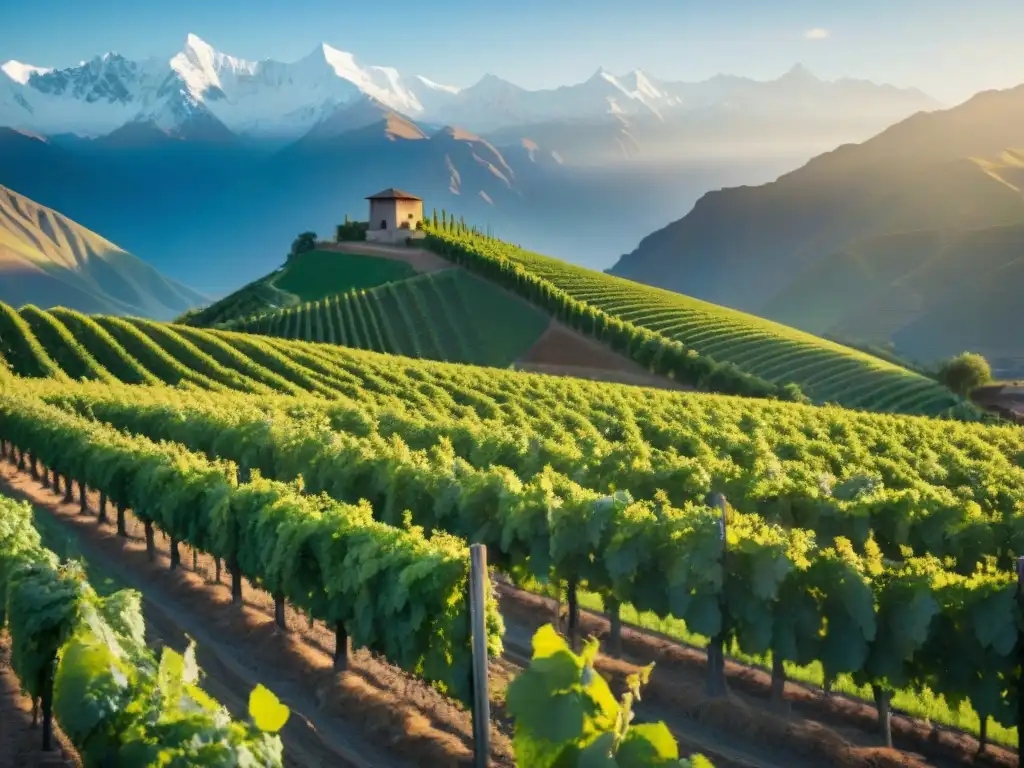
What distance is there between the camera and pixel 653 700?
12.0 meters

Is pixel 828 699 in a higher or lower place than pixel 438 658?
lower

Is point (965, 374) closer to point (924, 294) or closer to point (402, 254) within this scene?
point (402, 254)

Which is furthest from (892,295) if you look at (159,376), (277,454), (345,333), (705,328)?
(277,454)

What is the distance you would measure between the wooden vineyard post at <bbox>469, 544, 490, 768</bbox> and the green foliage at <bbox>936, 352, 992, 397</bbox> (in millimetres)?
76061

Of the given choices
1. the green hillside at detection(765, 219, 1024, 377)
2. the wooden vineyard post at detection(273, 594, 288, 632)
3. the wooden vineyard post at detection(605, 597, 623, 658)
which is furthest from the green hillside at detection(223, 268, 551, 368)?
the green hillside at detection(765, 219, 1024, 377)

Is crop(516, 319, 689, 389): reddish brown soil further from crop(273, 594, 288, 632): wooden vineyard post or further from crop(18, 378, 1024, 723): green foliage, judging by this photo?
crop(273, 594, 288, 632): wooden vineyard post

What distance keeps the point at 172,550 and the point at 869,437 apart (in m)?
19.4

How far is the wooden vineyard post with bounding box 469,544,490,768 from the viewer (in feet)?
28.7

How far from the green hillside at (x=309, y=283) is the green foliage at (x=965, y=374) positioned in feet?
171

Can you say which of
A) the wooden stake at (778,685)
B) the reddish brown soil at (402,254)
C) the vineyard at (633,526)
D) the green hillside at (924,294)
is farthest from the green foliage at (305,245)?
the wooden stake at (778,685)

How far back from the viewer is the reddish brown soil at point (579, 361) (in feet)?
206

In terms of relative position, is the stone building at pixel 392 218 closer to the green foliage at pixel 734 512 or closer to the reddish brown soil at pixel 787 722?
the green foliage at pixel 734 512

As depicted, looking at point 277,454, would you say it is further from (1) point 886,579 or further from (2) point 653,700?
(1) point 886,579

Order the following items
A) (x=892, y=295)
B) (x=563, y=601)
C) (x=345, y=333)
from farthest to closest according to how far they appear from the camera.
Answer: (x=892, y=295), (x=345, y=333), (x=563, y=601)
